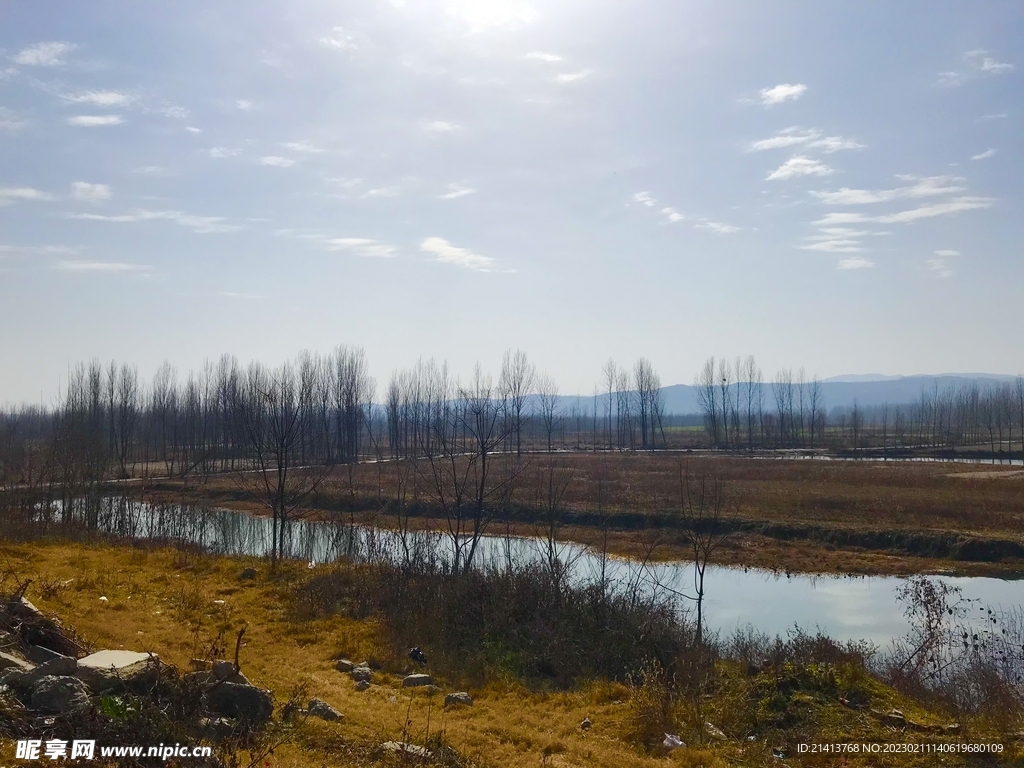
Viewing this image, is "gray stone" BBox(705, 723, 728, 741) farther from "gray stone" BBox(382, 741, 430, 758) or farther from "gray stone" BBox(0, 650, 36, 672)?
"gray stone" BBox(0, 650, 36, 672)

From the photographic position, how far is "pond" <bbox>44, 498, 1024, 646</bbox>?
1677 centimetres

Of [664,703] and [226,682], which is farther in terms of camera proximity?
[664,703]

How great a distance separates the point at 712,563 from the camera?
25.4 m

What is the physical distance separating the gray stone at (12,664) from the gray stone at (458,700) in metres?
4.06

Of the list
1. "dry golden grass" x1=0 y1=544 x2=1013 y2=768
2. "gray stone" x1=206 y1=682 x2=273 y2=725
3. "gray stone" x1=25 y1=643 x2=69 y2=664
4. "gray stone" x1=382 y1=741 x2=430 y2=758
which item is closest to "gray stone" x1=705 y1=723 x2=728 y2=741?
"dry golden grass" x1=0 y1=544 x2=1013 y2=768

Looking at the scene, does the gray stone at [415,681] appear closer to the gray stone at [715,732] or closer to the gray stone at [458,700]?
the gray stone at [458,700]

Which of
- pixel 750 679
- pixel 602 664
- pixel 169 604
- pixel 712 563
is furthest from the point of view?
pixel 712 563

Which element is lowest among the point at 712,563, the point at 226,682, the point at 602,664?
the point at 712,563

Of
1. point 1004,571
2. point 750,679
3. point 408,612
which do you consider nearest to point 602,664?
point 750,679

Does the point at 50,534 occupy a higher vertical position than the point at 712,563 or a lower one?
higher

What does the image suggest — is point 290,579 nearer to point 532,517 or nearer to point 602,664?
point 602,664

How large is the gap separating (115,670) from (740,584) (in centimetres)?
2011

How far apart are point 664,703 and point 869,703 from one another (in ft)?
7.92

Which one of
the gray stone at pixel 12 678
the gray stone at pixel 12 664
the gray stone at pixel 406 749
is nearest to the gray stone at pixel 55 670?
the gray stone at pixel 12 678
